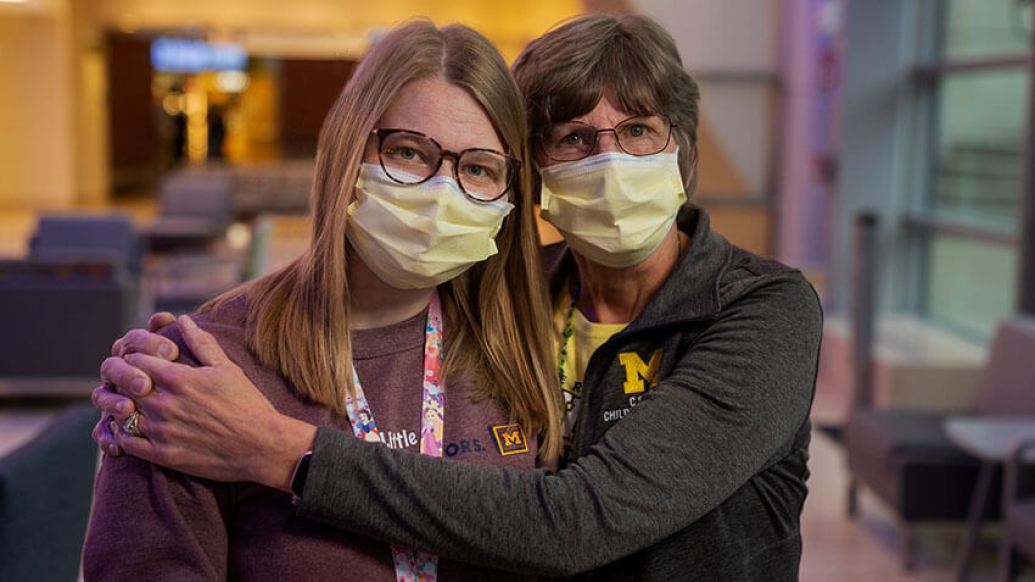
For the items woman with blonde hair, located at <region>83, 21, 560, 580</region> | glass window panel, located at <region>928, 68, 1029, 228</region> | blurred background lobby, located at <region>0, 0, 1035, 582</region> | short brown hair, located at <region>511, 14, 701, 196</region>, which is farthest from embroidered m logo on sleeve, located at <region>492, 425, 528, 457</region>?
glass window panel, located at <region>928, 68, 1029, 228</region>

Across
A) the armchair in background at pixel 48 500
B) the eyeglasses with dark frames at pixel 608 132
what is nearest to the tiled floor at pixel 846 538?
the armchair in background at pixel 48 500

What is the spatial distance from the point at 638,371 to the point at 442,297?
31cm

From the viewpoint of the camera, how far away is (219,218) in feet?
41.1

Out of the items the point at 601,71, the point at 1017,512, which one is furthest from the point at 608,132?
the point at 1017,512

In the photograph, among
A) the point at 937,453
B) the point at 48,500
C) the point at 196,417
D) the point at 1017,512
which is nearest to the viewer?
the point at 196,417

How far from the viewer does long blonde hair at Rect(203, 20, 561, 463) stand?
4.82 feet

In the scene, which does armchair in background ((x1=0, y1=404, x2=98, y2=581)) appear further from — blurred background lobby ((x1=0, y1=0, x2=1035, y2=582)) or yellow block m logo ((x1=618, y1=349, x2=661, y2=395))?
yellow block m logo ((x1=618, y1=349, x2=661, y2=395))

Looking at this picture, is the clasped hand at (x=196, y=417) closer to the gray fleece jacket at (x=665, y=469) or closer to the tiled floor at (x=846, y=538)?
the gray fleece jacket at (x=665, y=469)

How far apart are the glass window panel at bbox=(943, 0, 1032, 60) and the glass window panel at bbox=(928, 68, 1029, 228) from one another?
0.15 metres

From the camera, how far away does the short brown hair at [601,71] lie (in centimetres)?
165

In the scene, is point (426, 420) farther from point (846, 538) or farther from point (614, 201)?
point (846, 538)

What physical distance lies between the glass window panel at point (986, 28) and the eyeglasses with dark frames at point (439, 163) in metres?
5.71

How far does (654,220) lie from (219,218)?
11.4 metres

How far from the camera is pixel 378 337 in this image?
1.55 meters
